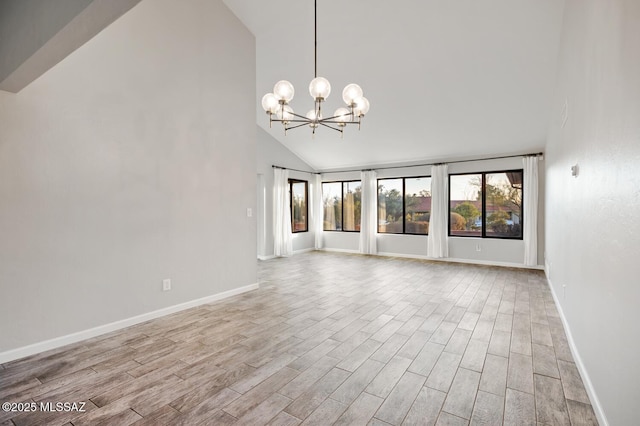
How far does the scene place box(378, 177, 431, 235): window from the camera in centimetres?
788

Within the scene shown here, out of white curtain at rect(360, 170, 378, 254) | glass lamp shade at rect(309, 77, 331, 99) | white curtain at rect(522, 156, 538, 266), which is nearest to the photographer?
glass lamp shade at rect(309, 77, 331, 99)

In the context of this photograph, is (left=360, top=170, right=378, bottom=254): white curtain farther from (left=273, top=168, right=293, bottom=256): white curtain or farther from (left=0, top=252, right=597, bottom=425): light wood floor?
(left=0, top=252, right=597, bottom=425): light wood floor

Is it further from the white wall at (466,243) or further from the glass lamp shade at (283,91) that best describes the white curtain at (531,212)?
the glass lamp shade at (283,91)

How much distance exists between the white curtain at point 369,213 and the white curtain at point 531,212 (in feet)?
11.2

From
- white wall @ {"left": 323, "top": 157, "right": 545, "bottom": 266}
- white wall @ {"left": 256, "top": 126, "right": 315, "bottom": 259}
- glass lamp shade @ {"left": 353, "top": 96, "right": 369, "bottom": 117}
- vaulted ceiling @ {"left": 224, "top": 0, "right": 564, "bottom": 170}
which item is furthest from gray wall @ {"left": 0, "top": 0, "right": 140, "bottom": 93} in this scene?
white wall @ {"left": 323, "top": 157, "right": 545, "bottom": 266}

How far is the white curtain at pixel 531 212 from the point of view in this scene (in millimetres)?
6227

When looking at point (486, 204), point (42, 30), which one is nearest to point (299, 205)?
point (486, 204)

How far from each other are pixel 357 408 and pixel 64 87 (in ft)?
12.1

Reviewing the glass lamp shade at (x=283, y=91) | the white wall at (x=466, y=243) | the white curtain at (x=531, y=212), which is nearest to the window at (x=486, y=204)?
the white wall at (x=466, y=243)

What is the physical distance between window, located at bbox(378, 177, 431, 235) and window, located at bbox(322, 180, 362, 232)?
72 centimetres

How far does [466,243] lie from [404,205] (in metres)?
1.78

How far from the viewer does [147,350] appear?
2.79 metres

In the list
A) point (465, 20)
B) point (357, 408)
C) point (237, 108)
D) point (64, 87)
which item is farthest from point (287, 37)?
point (357, 408)

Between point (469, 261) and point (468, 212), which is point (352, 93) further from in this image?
point (469, 261)
